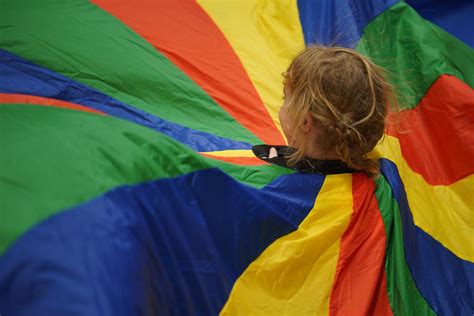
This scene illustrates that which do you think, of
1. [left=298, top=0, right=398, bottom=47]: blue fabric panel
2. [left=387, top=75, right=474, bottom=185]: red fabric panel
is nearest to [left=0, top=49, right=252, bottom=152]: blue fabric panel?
[left=387, top=75, right=474, bottom=185]: red fabric panel

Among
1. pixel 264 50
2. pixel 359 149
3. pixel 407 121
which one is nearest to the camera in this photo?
pixel 359 149

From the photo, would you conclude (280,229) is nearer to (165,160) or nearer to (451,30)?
(165,160)

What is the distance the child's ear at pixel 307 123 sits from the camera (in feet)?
4.71

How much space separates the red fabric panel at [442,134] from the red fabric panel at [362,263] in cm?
40

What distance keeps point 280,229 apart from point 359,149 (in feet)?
0.96

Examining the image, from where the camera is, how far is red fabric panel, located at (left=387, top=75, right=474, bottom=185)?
182 centimetres

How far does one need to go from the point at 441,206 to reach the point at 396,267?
41 centimetres

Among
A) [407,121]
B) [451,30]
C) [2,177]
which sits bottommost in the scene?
[407,121]

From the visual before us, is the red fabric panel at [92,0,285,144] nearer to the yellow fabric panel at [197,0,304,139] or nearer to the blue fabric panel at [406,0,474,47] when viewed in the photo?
the yellow fabric panel at [197,0,304,139]

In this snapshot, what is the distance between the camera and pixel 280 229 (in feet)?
4.38

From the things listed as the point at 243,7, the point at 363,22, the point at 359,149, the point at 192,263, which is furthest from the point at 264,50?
the point at 192,263

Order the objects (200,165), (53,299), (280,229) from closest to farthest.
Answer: (53,299) → (200,165) → (280,229)

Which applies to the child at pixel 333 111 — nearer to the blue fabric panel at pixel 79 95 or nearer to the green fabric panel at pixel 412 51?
the blue fabric panel at pixel 79 95

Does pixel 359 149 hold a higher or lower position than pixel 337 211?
higher
